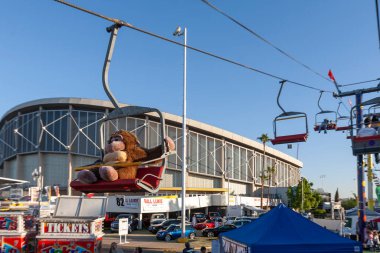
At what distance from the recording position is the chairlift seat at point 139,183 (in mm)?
8961

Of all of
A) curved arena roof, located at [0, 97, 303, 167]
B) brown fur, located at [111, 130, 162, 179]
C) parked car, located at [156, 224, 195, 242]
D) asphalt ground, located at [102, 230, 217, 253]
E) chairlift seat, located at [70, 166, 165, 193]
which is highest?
curved arena roof, located at [0, 97, 303, 167]

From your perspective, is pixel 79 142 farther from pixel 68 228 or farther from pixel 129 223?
pixel 68 228

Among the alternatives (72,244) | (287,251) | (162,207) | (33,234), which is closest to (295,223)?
(287,251)

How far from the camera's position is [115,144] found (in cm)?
939

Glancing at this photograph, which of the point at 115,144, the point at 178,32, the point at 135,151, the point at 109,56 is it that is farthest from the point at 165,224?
the point at 109,56

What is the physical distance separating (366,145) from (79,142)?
180ft

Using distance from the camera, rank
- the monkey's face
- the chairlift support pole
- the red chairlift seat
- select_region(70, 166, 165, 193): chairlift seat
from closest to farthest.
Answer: select_region(70, 166, 165, 193): chairlift seat, the monkey's face, the chairlift support pole, the red chairlift seat

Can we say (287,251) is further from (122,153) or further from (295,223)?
(122,153)

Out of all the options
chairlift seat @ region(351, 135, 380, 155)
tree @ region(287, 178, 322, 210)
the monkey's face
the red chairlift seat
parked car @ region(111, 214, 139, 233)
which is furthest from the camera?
tree @ region(287, 178, 322, 210)

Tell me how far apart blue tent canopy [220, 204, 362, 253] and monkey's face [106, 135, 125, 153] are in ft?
12.2

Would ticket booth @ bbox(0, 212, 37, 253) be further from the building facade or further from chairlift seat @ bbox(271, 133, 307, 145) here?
the building facade

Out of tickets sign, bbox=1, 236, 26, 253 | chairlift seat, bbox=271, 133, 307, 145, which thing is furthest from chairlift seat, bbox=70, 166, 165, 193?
tickets sign, bbox=1, 236, 26, 253

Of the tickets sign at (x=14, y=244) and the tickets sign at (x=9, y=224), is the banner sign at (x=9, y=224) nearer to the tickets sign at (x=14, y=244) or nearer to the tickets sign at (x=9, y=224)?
the tickets sign at (x=9, y=224)

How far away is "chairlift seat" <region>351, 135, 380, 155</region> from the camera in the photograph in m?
16.8
